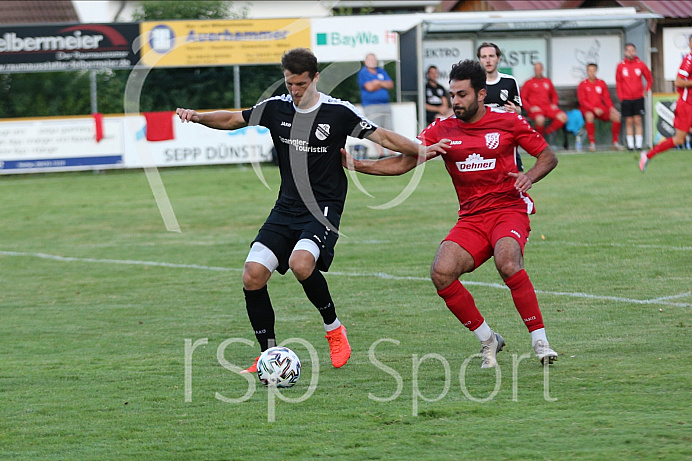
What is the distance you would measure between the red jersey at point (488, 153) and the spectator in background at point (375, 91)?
16.0m

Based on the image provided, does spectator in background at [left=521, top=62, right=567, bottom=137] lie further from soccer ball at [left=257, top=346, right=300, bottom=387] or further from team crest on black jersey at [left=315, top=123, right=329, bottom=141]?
soccer ball at [left=257, top=346, right=300, bottom=387]

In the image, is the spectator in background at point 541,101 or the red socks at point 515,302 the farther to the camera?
the spectator in background at point 541,101

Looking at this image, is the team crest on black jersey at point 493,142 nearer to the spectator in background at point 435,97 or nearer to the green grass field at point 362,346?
the green grass field at point 362,346

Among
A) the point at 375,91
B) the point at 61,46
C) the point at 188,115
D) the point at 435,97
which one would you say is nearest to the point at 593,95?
the point at 435,97

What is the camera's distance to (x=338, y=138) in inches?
276

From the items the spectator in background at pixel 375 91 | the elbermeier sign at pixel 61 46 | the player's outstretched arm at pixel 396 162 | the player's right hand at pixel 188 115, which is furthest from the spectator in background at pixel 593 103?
the player's right hand at pixel 188 115

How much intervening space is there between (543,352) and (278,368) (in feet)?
5.59

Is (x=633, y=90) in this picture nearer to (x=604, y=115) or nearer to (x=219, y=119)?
(x=604, y=115)

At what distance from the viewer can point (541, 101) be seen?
2578 centimetres

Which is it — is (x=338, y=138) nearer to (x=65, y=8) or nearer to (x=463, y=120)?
(x=463, y=120)

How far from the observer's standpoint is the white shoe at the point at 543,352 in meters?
6.30

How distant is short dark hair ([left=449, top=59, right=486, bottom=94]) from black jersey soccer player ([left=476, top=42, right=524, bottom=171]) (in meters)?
3.79

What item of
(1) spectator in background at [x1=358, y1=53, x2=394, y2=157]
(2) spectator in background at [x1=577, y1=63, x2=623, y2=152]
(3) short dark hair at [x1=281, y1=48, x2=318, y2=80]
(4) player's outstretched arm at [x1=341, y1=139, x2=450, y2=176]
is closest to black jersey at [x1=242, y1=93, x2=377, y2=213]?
(4) player's outstretched arm at [x1=341, y1=139, x2=450, y2=176]

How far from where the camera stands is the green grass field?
4973mm
